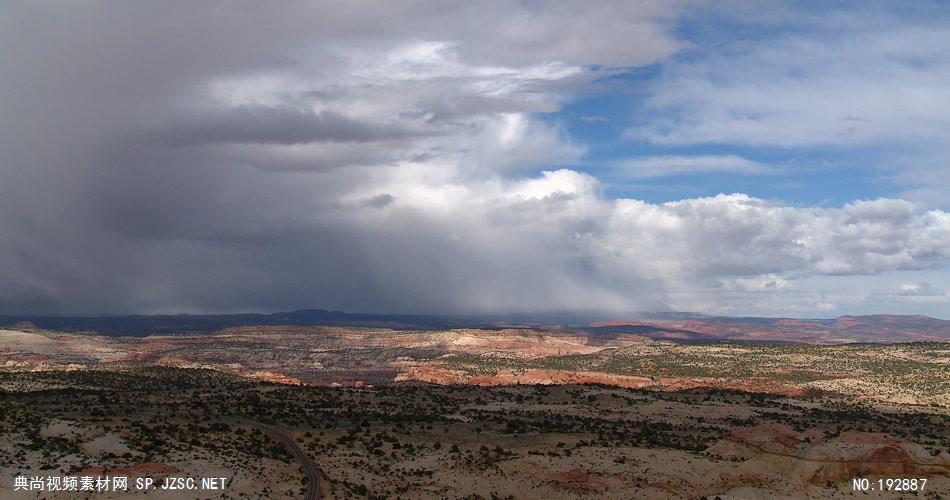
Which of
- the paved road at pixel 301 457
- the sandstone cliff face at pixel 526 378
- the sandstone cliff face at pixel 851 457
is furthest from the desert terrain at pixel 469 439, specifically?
the sandstone cliff face at pixel 526 378

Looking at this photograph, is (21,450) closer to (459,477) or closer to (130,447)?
(130,447)

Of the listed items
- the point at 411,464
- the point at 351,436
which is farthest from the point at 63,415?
the point at 411,464

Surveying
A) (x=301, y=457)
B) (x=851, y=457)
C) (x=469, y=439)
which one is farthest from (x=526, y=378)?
(x=851, y=457)

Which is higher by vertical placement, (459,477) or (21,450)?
(21,450)

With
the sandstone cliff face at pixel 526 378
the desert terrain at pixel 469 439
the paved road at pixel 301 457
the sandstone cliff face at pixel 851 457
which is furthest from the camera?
the sandstone cliff face at pixel 526 378

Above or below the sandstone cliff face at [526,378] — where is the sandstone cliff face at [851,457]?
above

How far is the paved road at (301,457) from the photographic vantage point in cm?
4273

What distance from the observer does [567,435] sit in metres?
59.0

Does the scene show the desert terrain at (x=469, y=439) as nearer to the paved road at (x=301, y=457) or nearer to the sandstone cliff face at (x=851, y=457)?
the sandstone cliff face at (x=851, y=457)

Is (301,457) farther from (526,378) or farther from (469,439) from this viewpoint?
(526,378)

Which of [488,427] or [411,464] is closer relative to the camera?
[411,464]

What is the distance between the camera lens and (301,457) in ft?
164

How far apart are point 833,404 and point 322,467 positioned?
231 ft

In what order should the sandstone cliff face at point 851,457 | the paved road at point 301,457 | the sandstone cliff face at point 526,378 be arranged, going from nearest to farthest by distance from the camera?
1. the paved road at point 301,457
2. the sandstone cliff face at point 851,457
3. the sandstone cliff face at point 526,378
